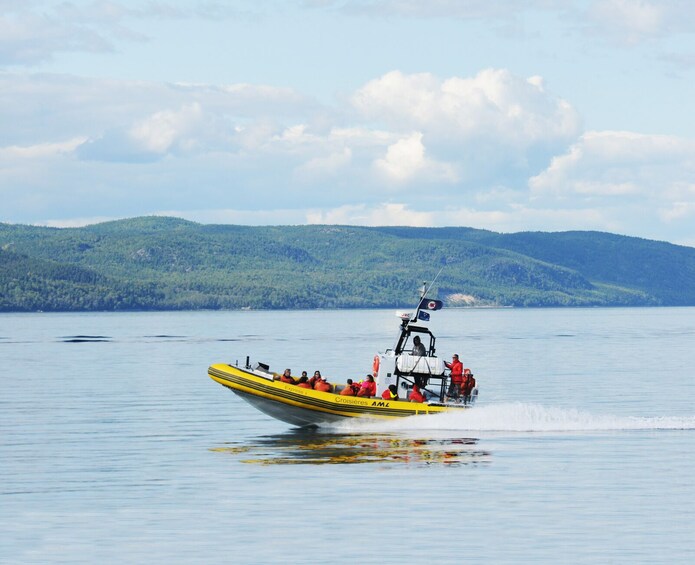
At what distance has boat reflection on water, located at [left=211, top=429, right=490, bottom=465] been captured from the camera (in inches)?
1281

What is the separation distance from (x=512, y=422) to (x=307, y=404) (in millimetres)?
6417

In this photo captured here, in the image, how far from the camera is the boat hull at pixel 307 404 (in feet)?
127

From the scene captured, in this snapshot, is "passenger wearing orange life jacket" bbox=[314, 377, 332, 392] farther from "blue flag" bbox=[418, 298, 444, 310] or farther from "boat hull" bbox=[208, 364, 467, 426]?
"blue flag" bbox=[418, 298, 444, 310]

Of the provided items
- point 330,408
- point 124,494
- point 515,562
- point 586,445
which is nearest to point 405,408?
point 330,408

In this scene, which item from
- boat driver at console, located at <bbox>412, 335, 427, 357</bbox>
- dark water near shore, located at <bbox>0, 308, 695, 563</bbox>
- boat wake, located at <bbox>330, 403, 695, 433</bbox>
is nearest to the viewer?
dark water near shore, located at <bbox>0, 308, 695, 563</bbox>

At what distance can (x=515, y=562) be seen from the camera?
20703 mm

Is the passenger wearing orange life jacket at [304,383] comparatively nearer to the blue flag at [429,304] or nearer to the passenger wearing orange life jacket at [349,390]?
the passenger wearing orange life jacket at [349,390]

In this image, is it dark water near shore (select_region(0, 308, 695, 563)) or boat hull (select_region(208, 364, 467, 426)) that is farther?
boat hull (select_region(208, 364, 467, 426))

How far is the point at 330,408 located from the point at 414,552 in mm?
17715

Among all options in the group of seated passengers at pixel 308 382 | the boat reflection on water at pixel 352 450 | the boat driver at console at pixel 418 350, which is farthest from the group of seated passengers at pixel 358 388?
the boat reflection on water at pixel 352 450

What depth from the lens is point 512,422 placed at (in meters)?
39.7

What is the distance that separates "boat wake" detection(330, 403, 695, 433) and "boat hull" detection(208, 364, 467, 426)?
0.24 m

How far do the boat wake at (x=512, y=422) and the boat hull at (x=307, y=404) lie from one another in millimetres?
244

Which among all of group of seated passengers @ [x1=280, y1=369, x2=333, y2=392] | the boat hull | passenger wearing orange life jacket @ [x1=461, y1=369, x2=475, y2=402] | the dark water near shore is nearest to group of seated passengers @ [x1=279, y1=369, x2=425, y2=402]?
group of seated passengers @ [x1=280, y1=369, x2=333, y2=392]
